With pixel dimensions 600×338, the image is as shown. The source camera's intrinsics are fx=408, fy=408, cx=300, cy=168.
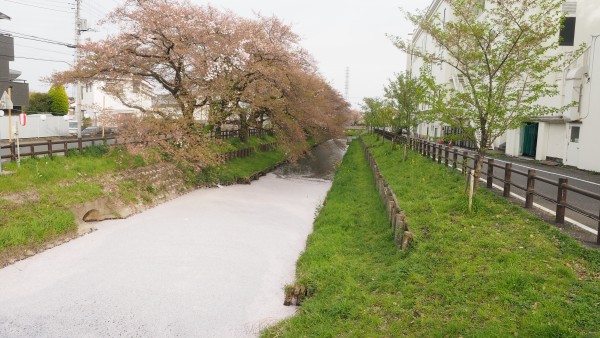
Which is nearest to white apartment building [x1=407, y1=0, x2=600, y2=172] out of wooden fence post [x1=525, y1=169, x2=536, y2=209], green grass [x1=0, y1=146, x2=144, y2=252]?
wooden fence post [x1=525, y1=169, x2=536, y2=209]

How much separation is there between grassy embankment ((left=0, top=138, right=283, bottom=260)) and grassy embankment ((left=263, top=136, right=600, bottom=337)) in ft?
25.8

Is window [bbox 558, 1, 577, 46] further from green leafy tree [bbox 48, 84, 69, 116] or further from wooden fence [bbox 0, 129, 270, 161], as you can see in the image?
green leafy tree [bbox 48, 84, 69, 116]

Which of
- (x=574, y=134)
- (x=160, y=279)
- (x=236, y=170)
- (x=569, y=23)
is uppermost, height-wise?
(x=569, y=23)

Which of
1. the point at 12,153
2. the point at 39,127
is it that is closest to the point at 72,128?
the point at 39,127

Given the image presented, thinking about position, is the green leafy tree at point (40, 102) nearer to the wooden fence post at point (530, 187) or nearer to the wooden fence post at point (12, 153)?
the wooden fence post at point (12, 153)

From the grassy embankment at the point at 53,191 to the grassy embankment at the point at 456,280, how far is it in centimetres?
788

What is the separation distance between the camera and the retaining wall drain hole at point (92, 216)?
14.8 m

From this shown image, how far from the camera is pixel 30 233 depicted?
11.8m

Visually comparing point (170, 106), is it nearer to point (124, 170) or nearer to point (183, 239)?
point (124, 170)

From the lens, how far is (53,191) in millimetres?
14023

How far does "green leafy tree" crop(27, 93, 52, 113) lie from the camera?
4469 cm

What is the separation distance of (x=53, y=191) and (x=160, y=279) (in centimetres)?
650

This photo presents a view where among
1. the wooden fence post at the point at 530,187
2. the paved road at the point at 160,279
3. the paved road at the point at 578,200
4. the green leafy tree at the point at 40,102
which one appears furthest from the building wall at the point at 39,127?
the paved road at the point at 578,200

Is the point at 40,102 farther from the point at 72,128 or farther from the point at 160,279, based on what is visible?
the point at 160,279
